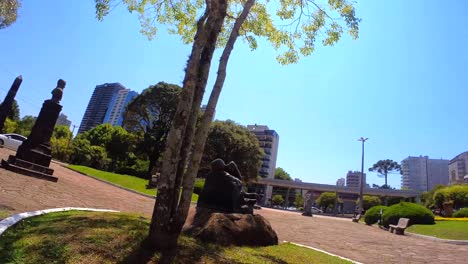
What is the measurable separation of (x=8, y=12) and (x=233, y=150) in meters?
28.0

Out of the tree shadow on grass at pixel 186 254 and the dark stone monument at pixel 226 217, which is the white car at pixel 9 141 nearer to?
the dark stone monument at pixel 226 217

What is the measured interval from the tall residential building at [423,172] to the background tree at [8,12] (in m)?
132

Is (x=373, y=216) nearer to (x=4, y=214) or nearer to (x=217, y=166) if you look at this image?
(x=217, y=166)

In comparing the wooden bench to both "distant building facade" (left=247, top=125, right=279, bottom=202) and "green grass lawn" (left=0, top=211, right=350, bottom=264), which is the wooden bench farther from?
"distant building facade" (left=247, top=125, right=279, bottom=202)

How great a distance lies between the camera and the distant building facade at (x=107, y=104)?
8894 cm

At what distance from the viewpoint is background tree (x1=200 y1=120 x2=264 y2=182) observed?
137ft

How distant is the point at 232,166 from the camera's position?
34.0 feet

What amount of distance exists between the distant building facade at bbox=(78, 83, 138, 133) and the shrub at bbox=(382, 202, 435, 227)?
76.7m

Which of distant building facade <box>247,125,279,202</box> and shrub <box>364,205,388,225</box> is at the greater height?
distant building facade <box>247,125,279,202</box>

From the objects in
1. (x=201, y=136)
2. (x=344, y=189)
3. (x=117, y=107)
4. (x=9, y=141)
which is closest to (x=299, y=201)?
(x=344, y=189)

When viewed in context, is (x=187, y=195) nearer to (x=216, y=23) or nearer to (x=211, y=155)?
(x=216, y=23)

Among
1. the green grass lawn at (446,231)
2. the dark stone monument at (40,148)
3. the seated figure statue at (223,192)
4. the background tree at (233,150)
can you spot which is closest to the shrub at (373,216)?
the green grass lawn at (446,231)

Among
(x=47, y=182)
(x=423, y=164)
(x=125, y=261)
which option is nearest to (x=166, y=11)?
(x=125, y=261)

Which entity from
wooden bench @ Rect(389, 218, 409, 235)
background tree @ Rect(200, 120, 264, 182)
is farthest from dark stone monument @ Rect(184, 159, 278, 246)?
background tree @ Rect(200, 120, 264, 182)
